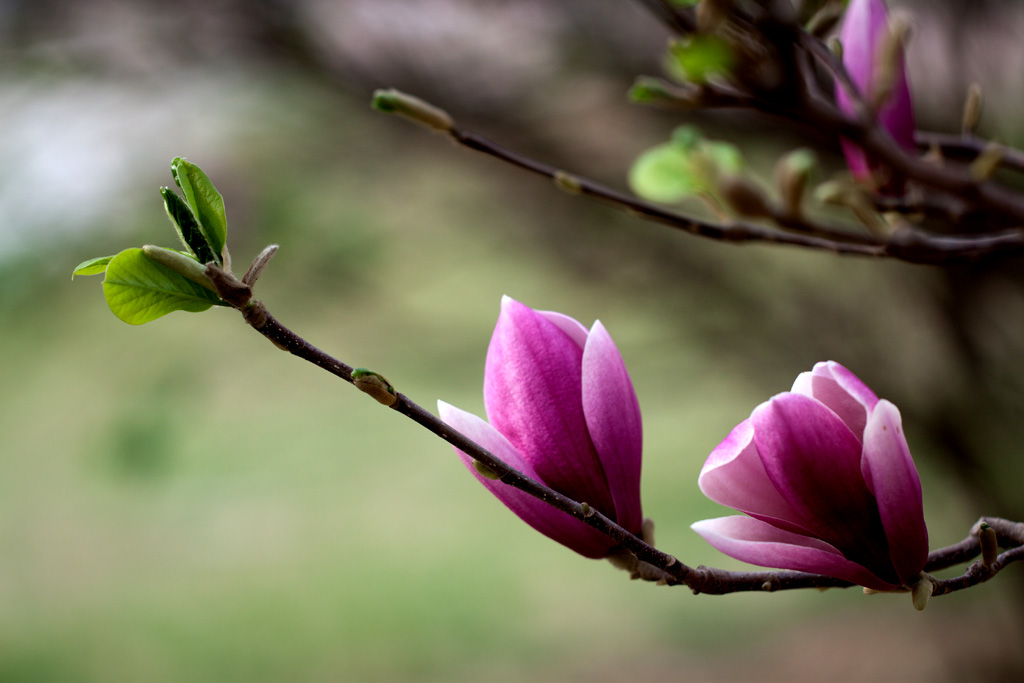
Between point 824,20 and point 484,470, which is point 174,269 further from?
point 824,20

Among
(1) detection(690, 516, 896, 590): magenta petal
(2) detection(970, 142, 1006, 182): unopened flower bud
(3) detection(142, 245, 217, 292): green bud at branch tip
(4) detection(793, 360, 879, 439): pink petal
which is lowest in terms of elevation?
(1) detection(690, 516, 896, 590): magenta petal

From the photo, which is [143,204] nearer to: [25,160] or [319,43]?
[25,160]

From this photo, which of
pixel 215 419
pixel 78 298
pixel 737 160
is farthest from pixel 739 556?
pixel 215 419

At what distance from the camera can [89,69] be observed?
1069mm

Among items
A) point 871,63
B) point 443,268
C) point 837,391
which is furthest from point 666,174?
point 443,268

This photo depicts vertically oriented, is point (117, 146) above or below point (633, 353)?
above

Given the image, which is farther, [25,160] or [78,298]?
[78,298]

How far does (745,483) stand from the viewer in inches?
7.7

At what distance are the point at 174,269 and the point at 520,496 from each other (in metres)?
0.10

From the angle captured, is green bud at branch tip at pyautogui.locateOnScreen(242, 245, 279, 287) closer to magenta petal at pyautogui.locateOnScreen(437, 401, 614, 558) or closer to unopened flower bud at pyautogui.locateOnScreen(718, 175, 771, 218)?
magenta petal at pyautogui.locateOnScreen(437, 401, 614, 558)

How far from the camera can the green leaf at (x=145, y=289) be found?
6.3 inches

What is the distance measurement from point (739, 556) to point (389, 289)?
1340 millimetres

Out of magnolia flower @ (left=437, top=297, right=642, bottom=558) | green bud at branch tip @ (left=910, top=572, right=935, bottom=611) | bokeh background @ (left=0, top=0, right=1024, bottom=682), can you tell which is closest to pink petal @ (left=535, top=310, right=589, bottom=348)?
magnolia flower @ (left=437, top=297, right=642, bottom=558)

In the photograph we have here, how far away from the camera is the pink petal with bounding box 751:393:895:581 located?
185 millimetres
